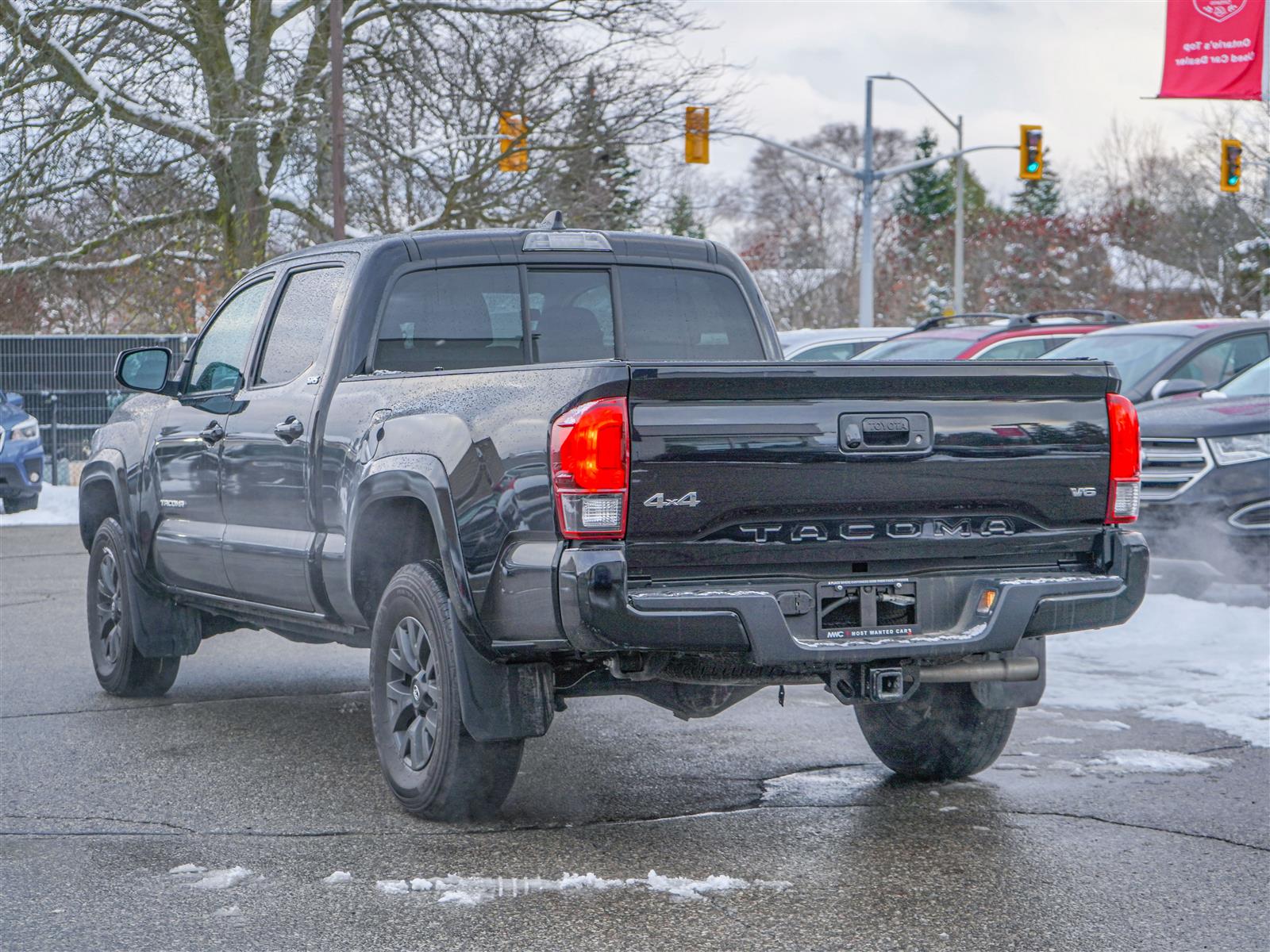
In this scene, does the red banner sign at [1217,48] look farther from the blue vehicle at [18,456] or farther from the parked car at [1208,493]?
the blue vehicle at [18,456]

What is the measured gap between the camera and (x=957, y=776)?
5.84 meters

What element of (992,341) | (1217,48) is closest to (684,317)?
(992,341)

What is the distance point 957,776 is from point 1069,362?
1.66 metres

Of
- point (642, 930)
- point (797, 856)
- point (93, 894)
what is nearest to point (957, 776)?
point (797, 856)

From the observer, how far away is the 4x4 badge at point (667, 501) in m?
4.36

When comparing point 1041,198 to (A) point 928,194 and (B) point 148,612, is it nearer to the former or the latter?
(A) point 928,194

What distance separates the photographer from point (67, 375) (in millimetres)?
23312

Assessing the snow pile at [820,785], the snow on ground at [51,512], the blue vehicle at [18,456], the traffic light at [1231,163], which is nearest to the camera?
the snow pile at [820,785]

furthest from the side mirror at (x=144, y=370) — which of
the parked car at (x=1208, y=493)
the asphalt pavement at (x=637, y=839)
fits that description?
the parked car at (x=1208, y=493)

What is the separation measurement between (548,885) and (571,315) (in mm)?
2436

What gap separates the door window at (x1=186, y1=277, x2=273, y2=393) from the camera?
6691 millimetres

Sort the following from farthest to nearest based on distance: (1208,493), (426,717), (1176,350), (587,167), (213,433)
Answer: (587,167), (1176,350), (1208,493), (213,433), (426,717)

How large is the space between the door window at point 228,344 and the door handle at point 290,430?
601 millimetres

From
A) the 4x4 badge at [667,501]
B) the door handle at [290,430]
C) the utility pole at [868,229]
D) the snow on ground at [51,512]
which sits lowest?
the snow on ground at [51,512]
